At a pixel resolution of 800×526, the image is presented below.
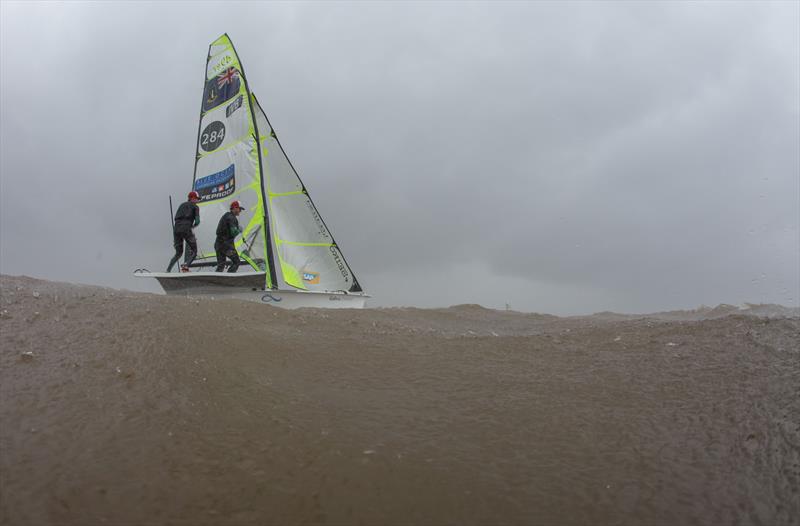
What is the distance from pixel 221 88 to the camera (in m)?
13.2

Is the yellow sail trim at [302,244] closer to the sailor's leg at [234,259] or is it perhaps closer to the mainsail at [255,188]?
the mainsail at [255,188]

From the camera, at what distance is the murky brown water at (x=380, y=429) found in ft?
6.68

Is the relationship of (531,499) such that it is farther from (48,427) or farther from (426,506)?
(48,427)

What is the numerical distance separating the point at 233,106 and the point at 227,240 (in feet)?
12.4

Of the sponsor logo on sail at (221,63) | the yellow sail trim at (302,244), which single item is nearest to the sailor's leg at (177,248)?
the yellow sail trim at (302,244)

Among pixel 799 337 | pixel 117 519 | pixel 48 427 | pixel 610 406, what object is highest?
pixel 799 337

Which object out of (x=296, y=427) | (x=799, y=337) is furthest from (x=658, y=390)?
(x=296, y=427)

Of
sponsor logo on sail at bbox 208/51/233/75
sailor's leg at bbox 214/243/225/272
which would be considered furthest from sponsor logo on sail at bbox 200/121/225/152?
sailor's leg at bbox 214/243/225/272

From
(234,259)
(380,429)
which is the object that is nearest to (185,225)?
(234,259)

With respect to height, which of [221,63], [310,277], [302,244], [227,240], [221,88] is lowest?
[310,277]

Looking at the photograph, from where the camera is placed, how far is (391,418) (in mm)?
Answer: 2717

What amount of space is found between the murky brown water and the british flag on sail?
9.97 m

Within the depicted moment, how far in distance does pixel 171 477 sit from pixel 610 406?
2138 millimetres

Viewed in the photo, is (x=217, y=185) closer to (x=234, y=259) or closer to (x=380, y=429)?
(x=234, y=259)
